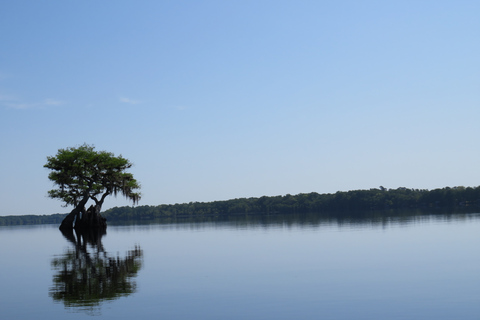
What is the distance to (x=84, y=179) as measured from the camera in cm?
6488

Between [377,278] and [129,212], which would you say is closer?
[377,278]

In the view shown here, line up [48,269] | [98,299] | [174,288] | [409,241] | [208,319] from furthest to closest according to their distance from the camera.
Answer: [409,241]
[48,269]
[174,288]
[98,299]
[208,319]

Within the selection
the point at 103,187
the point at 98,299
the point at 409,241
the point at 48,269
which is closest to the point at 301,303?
the point at 98,299

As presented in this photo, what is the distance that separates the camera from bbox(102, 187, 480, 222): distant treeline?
475 feet

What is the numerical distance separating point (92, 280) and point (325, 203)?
505 feet

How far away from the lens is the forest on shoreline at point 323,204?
144125 mm

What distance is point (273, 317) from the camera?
9.51 metres

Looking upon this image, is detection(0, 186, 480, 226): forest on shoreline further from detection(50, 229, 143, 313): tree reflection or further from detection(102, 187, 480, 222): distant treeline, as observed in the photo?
detection(50, 229, 143, 313): tree reflection

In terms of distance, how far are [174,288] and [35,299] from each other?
11.6 feet

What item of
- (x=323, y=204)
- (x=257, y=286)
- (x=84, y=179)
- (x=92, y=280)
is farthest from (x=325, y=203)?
(x=257, y=286)

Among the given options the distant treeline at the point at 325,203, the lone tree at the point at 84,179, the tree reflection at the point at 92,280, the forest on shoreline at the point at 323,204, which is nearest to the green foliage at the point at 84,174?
the lone tree at the point at 84,179

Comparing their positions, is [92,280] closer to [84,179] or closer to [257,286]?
[257,286]

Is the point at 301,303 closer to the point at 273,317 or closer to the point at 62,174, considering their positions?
the point at 273,317

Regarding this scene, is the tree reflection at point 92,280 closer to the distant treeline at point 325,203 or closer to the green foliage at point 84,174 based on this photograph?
the green foliage at point 84,174
